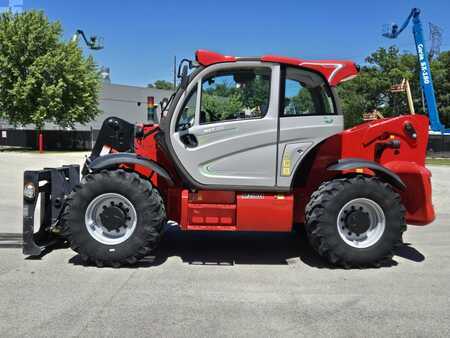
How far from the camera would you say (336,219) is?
20.8 feet

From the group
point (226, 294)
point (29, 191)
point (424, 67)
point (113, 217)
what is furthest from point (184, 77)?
point (424, 67)

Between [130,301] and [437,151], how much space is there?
3782cm

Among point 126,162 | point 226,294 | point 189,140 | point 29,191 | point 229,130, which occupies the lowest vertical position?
point 226,294

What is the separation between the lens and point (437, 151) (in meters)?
38.6

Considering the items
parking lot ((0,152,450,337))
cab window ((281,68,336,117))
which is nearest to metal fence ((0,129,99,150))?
parking lot ((0,152,450,337))

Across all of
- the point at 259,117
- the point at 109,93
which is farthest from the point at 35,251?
the point at 109,93

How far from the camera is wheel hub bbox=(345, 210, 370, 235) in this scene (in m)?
6.48

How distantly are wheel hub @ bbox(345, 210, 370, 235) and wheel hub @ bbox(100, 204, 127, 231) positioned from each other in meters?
2.90

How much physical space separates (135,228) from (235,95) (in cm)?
215

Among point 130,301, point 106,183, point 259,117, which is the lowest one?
point 130,301

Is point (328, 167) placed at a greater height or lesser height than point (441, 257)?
greater

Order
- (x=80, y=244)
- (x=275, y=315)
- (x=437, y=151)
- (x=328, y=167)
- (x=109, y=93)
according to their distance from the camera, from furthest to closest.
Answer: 1. (x=109, y=93)
2. (x=437, y=151)
3. (x=328, y=167)
4. (x=80, y=244)
5. (x=275, y=315)

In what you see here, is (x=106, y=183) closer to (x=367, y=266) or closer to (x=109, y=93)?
(x=367, y=266)

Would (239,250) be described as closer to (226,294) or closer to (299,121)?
(226,294)
